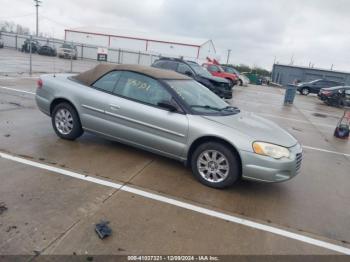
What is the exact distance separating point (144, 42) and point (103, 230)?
162 ft

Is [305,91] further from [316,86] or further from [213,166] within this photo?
[213,166]

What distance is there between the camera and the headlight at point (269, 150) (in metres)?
4.09

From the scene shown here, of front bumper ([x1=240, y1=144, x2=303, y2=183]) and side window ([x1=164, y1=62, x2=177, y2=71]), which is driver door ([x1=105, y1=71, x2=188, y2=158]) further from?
side window ([x1=164, y1=62, x2=177, y2=71])

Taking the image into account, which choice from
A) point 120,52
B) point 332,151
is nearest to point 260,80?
point 120,52

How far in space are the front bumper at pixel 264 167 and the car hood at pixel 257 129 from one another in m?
0.26

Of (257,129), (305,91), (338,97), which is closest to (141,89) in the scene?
(257,129)

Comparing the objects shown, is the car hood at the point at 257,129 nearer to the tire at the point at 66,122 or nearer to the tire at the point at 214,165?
the tire at the point at 214,165

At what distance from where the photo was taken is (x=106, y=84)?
5281 mm

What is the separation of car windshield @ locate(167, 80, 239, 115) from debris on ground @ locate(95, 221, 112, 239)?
2162mm

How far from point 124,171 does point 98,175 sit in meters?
0.41

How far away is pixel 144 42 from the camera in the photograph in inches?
1962

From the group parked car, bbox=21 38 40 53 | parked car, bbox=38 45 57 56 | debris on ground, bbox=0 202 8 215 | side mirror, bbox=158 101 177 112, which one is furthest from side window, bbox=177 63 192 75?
parked car, bbox=21 38 40 53

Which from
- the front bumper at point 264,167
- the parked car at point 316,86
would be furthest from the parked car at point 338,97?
the front bumper at point 264,167

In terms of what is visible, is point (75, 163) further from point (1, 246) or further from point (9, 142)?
point (1, 246)
